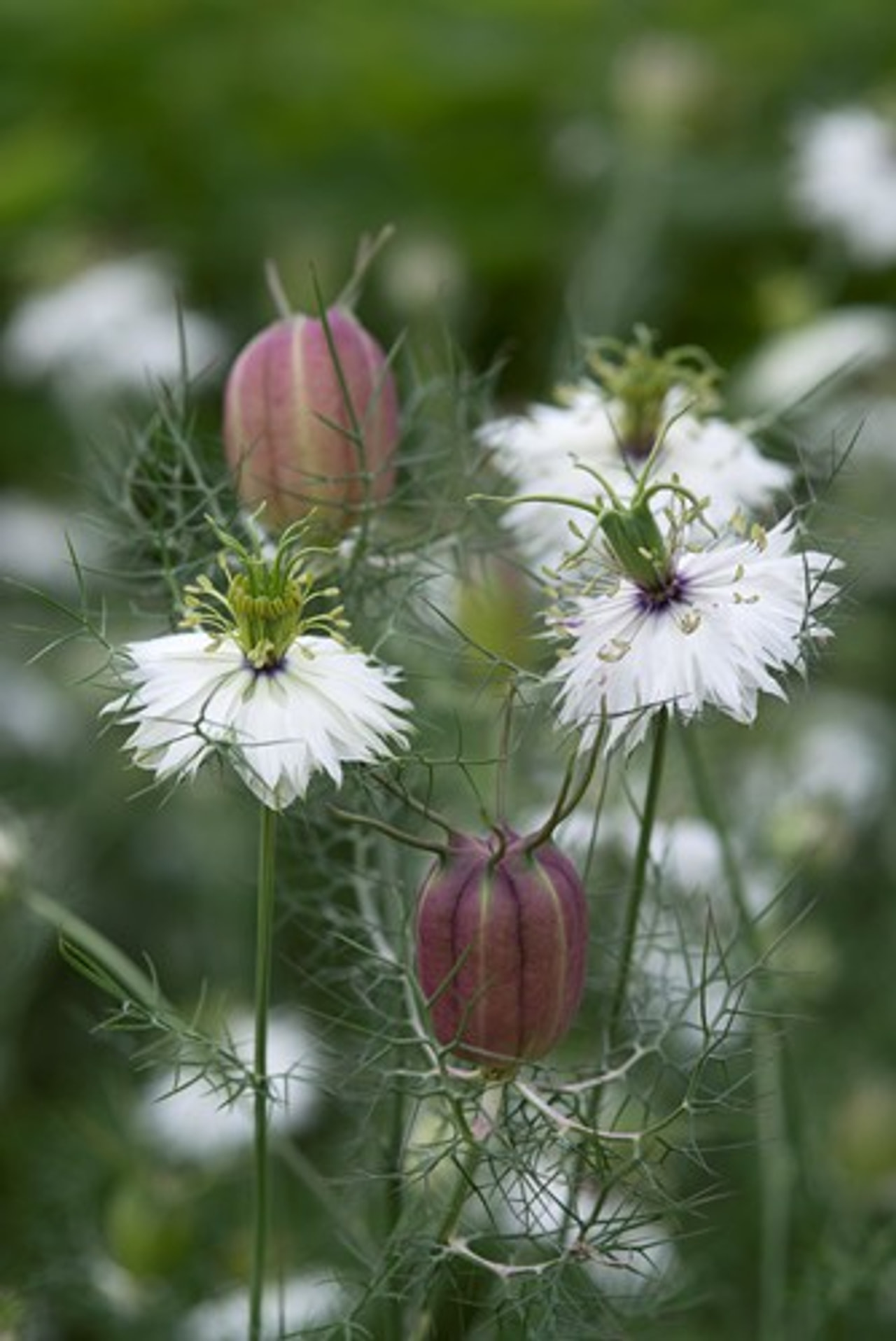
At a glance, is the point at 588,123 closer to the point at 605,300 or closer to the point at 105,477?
the point at 605,300

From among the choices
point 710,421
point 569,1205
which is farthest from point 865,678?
point 569,1205

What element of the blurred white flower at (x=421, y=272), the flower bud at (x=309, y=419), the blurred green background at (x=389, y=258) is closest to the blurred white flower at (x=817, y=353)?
the blurred green background at (x=389, y=258)

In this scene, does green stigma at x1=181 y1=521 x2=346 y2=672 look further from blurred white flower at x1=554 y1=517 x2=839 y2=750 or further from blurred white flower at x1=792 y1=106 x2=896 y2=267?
blurred white flower at x1=792 y1=106 x2=896 y2=267

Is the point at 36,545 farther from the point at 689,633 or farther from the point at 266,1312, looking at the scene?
the point at 689,633

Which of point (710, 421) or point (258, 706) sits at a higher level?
point (710, 421)

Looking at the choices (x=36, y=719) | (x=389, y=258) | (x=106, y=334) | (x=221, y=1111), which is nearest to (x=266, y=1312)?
(x=221, y=1111)

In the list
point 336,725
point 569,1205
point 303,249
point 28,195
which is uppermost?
point 303,249

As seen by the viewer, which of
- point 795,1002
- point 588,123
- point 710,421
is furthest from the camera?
→ point 588,123
